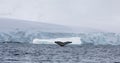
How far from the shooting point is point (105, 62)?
5081cm

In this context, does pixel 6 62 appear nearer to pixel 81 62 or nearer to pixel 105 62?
pixel 81 62

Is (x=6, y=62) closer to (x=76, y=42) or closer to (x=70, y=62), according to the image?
(x=70, y=62)

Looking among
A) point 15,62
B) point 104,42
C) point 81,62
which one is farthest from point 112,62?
point 104,42

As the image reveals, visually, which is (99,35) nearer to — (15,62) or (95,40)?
(95,40)

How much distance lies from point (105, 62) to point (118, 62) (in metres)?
2.28

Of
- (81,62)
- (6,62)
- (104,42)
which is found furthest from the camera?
(104,42)

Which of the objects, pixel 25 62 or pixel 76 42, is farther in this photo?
pixel 76 42

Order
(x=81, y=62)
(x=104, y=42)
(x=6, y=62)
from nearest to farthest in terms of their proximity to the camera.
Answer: (x=6, y=62), (x=81, y=62), (x=104, y=42)

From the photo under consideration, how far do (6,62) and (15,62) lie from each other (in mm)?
1057

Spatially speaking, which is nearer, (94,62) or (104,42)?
(94,62)

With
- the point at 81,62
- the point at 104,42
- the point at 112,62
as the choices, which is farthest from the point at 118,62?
the point at 104,42

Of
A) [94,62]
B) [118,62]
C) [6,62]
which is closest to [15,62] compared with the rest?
[6,62]

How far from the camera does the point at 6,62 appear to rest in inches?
1825

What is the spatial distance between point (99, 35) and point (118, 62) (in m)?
147
